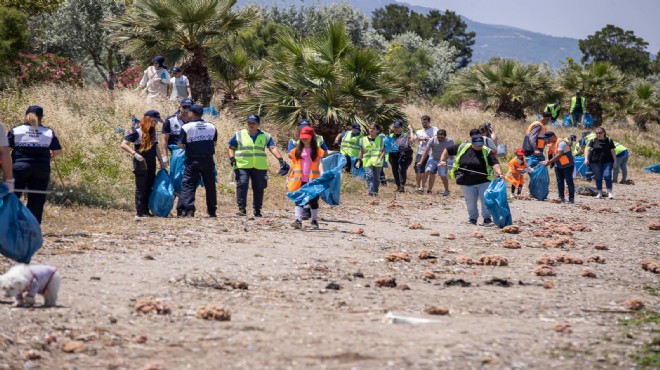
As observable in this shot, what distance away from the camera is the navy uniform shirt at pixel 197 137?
15.9 metres

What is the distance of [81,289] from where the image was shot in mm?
9875

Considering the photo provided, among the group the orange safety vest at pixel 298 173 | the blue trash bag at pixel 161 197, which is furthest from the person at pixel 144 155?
the orange safety vest at pixel 298 173

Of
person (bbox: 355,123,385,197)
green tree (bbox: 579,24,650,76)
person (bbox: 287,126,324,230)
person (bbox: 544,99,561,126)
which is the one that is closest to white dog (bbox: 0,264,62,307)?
person (bbox: 287,126,324,230)

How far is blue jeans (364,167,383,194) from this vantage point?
22.9 m

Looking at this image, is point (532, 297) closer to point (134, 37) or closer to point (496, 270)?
point (496, 270)

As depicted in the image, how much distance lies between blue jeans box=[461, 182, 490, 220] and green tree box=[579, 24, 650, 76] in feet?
260

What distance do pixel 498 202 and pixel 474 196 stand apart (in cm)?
77

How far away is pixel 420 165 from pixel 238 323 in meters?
15.3

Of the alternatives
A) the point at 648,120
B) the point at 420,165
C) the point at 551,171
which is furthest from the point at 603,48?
the point at 420,165

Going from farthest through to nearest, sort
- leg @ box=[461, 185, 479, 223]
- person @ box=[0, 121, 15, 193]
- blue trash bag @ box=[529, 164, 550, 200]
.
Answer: blue trash bag @ box=[529, 164, 550, 200]
leg @ box=[461, 185, 479, 223]
person @ box=[0, 121, 15, 193]

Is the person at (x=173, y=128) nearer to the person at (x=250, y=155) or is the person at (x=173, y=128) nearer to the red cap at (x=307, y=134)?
the person at (x=250, y=155)

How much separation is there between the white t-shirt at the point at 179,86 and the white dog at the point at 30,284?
15.4 meters

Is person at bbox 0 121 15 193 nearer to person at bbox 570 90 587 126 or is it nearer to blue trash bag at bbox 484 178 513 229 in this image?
blue trash bag at bbox 484 178 513 229

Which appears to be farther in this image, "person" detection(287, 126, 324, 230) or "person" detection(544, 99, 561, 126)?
"person" detection(544, 99, 561, 126)
